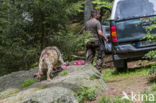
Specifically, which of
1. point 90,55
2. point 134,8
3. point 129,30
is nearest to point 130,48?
point 129,30

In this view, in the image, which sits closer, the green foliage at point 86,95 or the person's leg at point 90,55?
the green foliage at point 86,95

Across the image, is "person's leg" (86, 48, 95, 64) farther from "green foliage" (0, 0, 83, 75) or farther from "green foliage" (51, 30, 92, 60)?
"green foliage" (0, 0, 83, 75)

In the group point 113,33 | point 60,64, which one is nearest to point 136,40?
point 113,33

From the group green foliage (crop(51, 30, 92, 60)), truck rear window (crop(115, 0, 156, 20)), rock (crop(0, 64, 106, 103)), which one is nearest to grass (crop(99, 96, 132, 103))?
rock (crop(0, 64, 106, 103))

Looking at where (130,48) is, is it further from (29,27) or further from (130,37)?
(29,27)

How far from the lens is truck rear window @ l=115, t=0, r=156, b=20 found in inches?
355

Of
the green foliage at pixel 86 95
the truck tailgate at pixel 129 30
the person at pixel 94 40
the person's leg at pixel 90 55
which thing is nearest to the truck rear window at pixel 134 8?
the truck tailgate at pixel 129 30

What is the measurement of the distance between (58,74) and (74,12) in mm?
3983

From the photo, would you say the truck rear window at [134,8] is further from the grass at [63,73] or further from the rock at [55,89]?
the grass at [63,73]

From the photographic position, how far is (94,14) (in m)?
9.23

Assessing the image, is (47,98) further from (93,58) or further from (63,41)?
(63,41)

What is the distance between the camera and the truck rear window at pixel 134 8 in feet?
29.6

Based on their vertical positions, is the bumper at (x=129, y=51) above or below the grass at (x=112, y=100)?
above

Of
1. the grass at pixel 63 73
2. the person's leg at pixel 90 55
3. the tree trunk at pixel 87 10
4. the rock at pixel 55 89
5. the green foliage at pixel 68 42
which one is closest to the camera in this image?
the rock at pixel 55 89
